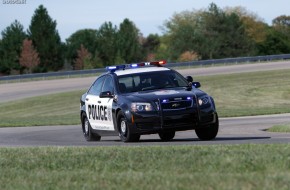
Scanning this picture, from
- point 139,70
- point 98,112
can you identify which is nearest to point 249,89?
point 98,112

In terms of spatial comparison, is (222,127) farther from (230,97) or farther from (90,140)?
(230,97)

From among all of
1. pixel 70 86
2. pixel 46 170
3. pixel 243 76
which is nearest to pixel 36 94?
pixel 70 86

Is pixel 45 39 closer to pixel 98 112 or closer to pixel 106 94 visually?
pixel 98 112

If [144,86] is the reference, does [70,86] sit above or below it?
below

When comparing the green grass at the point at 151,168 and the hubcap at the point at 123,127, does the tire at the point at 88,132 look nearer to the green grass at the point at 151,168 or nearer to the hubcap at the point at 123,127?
the hubcap at the point at 123,127

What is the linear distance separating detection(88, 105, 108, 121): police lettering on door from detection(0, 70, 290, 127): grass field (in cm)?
2336

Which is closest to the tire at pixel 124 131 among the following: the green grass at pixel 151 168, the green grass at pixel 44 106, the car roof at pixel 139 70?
the car roof at pixel 139 70

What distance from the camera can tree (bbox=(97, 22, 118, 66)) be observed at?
12305 centimetres

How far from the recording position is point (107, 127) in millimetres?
18391

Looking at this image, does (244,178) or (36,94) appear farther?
(36,94)

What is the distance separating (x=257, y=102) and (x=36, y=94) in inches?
659

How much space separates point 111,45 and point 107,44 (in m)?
1.02

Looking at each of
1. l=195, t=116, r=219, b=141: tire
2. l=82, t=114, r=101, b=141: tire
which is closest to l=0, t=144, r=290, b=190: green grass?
l=195, t=116, r=219, b=141: tire

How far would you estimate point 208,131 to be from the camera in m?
17.5
